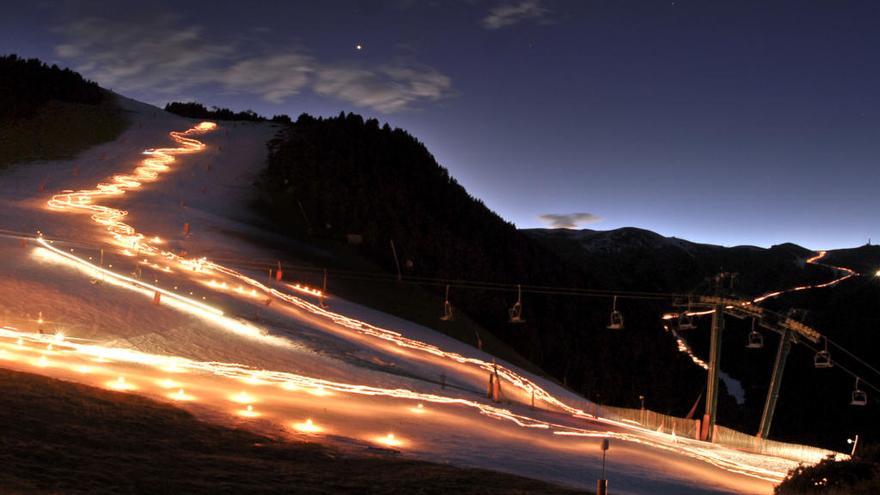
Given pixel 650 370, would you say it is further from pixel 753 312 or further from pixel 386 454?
pixel 386 454

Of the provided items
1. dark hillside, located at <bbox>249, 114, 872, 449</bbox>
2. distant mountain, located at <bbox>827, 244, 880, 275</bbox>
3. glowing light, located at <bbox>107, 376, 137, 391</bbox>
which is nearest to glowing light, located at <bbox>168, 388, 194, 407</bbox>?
glowing light, located at <bbox>107, 376, 137, 391</bbox>

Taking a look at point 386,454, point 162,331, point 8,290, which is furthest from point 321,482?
point 8,290

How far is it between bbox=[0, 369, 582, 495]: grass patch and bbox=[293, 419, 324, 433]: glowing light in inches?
54.6

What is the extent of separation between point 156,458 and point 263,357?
10400 millimetres

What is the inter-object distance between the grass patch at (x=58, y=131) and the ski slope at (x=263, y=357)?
12.9m

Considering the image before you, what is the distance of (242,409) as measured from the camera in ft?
42.5

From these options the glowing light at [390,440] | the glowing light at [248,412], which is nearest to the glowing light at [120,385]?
the glowing light at [248,412]

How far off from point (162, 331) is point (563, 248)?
6564 inches

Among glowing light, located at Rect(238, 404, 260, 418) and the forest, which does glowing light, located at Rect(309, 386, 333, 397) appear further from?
the forest

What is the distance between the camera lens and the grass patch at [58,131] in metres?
50.6

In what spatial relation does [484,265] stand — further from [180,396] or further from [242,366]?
[180,396]

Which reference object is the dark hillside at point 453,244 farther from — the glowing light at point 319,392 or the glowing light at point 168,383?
the glowing light at point 168,383

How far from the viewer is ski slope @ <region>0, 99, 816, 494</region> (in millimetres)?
13344

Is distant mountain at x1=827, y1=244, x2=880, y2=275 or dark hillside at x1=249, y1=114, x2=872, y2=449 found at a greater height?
distant mountain at x1=827, y1=244, x2=880, y2=275
